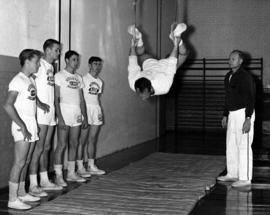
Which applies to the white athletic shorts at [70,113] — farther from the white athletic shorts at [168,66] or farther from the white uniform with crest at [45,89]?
the white athletic shorts at [168,66]

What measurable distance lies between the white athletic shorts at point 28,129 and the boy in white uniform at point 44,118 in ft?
1.33

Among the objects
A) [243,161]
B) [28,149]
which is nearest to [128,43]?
[243,161]

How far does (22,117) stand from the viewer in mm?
3986

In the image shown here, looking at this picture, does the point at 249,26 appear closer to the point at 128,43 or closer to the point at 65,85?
the point at 128,43

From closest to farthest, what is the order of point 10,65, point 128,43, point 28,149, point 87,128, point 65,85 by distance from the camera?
A: point 28,149 < point 10,65 < point 65,85 < point 87,128 < point 128,43

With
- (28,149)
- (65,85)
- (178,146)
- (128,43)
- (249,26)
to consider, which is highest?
(249,26)

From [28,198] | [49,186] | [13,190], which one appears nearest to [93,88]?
[49,186]

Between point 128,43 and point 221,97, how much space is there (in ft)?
15.3

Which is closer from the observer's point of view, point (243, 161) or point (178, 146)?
point (243, 161)

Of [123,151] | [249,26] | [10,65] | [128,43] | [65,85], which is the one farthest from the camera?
[249,26]

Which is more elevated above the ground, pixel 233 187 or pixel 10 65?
pixel 10 65

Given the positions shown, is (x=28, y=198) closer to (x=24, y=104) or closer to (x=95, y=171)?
(x=24, y=104)

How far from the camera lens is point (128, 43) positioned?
26.9ft

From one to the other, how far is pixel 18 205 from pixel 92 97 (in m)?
2.05
